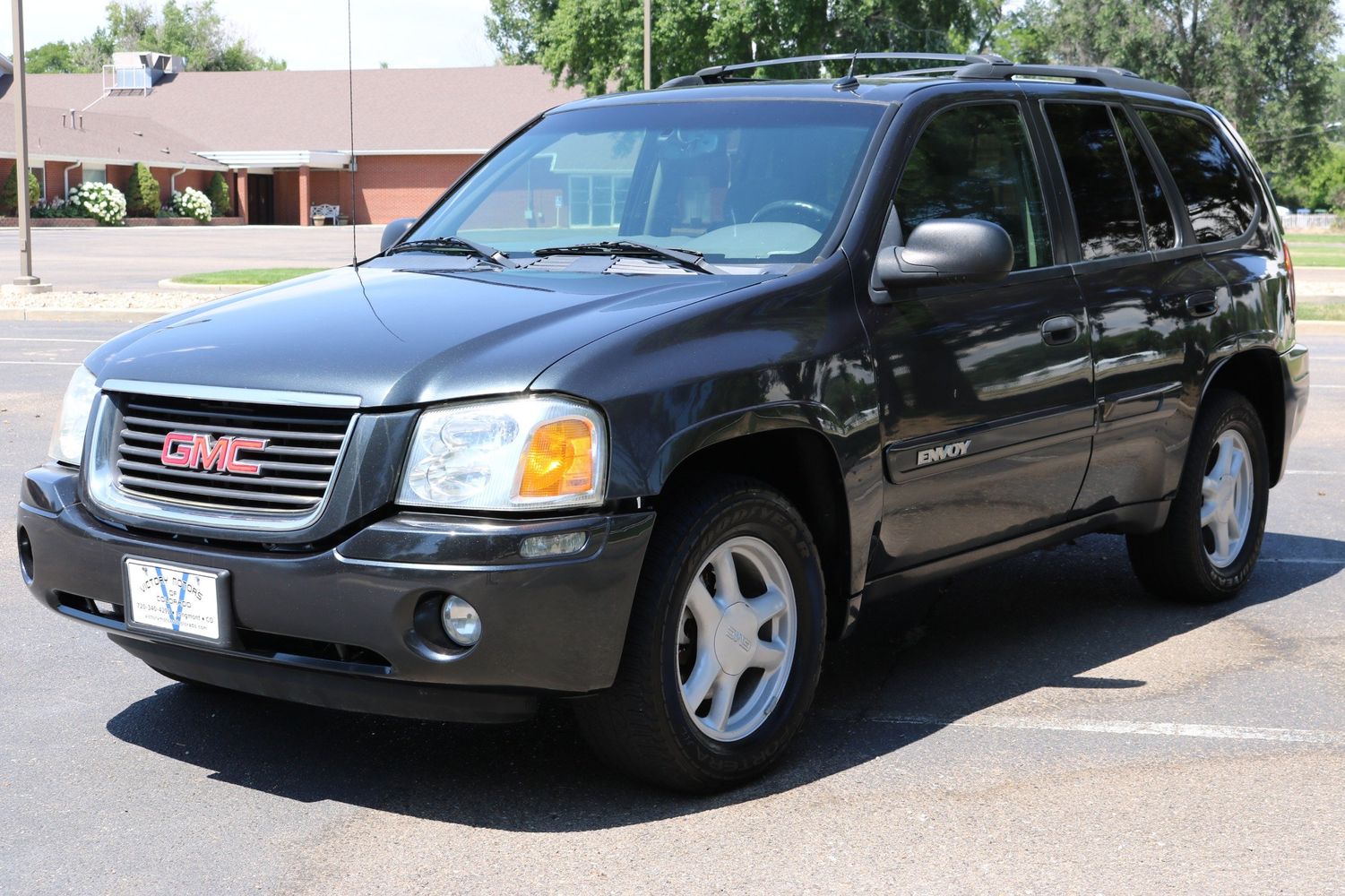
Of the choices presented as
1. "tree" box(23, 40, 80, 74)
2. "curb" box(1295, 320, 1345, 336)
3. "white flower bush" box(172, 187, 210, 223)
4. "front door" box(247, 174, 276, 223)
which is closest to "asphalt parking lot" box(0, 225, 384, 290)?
"white flower bush" box(172, 187, 210, 223)

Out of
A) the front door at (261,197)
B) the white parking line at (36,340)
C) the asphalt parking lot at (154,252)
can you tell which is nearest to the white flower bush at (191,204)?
the asphalt parking lot at (154,252)

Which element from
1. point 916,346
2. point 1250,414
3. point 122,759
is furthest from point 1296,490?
point 122,759

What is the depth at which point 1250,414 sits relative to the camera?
622 cm

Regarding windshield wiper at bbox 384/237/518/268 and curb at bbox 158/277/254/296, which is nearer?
windshield wiper at bbox 384/237/518/268

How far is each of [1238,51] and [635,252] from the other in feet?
204

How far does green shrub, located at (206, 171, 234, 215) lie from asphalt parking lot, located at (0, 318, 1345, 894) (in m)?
64.0

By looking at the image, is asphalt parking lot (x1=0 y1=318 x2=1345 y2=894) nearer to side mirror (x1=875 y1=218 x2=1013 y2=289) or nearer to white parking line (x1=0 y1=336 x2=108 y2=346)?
side mirror (x1=875 y1=218 x2=1013 y2=289)

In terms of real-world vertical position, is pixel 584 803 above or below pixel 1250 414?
below

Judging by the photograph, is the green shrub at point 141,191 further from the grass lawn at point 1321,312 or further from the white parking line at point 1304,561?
the white parking line at point 1304,561

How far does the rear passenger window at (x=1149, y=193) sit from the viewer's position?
5730 mm

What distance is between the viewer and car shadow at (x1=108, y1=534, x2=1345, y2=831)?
4074mm

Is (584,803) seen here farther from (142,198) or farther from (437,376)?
(142,198)

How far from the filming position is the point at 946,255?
14.5 feet

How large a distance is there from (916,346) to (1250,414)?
7.55 ft
